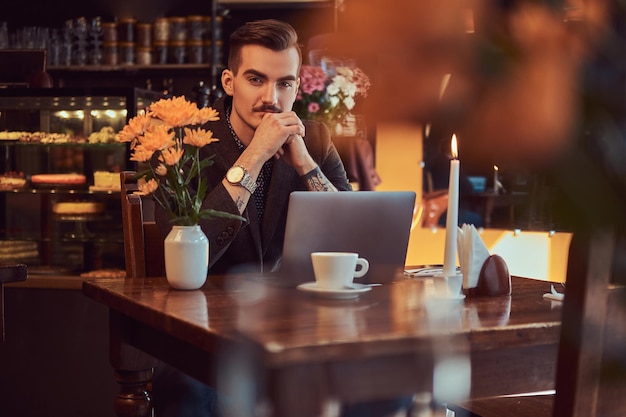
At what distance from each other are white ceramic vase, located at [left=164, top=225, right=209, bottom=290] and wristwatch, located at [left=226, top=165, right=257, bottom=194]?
406mm

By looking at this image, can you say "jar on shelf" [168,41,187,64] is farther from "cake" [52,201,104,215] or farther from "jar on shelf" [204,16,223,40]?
"cake" [52,201,104,215]

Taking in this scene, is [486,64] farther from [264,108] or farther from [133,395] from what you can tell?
[264,108]

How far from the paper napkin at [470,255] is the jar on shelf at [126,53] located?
3.69 meters

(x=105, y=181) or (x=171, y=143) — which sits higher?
(x=171, y=143)

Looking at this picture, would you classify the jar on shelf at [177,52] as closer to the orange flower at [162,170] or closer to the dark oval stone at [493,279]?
the orange flower at [162,170]

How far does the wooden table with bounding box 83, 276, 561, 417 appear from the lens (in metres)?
1.00

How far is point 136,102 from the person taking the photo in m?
→ 3.73

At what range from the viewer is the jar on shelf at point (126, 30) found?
488cm

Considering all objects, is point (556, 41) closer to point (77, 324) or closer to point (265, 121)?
point (265, 121)

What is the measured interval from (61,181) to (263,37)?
72.6 inches

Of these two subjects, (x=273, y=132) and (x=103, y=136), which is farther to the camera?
(x=103, y=136)

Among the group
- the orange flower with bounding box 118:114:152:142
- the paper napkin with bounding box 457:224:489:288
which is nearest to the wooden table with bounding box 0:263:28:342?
the orange flower with bounding box 118:114:152:142

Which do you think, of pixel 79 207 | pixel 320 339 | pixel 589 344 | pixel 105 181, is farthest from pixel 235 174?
pixel 79 207

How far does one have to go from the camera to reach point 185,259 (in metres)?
1.59
